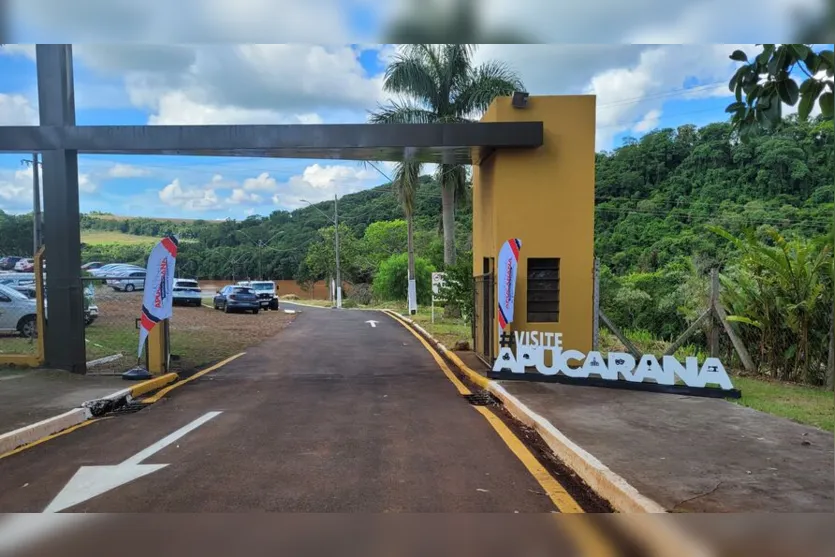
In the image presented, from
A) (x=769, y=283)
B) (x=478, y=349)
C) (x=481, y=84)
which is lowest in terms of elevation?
(x=478, y=349)

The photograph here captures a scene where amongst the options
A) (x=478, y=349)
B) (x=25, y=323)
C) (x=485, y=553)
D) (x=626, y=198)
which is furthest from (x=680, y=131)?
(x=485, y=553)

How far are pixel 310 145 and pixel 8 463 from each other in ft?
21.4

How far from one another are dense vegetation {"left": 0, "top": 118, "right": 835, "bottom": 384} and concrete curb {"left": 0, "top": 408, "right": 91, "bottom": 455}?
7368 millimetres

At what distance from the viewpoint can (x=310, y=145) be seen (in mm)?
10219

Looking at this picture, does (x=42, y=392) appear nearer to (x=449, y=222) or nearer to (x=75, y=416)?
(x=75, y=416)

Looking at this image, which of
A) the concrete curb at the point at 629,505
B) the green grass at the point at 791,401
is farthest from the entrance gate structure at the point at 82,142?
the concrete curb at the point at 629,505

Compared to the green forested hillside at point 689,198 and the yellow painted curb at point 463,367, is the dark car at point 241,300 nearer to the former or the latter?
the green forested hillside at point 689,198

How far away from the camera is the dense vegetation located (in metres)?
9.58

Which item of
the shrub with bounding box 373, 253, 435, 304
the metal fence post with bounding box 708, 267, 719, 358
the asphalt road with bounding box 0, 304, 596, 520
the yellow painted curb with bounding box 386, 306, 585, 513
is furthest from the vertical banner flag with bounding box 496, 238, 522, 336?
the shrub with bounding box 373, 253, 435, 304

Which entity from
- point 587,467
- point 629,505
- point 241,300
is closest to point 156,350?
point 587,467

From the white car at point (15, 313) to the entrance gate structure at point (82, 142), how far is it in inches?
226

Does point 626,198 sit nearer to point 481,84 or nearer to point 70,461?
point 481,84

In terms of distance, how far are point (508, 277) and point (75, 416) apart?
662 cm

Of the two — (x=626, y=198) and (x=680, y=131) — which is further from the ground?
(x=680, y=131)
